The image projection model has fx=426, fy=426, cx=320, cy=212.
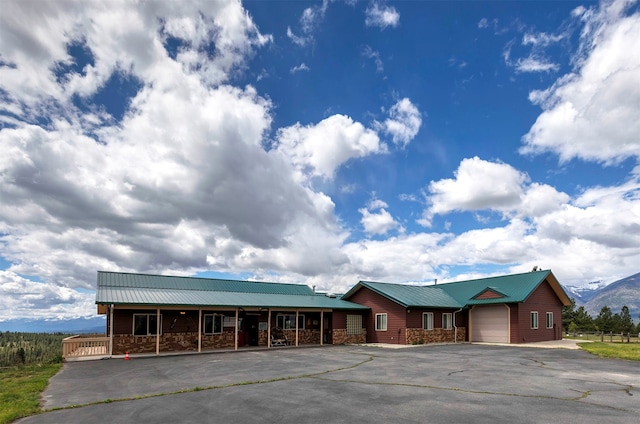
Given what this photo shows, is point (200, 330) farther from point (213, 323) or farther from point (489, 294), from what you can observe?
point (489, 294)

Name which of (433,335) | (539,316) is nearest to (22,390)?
(433,335)

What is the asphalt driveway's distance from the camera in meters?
8.52

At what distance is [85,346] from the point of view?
23.6 m

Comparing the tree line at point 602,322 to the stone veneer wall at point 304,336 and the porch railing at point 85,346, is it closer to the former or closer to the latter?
the stone veneer wall at point 304,336

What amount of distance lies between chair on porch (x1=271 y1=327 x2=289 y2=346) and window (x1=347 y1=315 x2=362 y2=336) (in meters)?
5.15

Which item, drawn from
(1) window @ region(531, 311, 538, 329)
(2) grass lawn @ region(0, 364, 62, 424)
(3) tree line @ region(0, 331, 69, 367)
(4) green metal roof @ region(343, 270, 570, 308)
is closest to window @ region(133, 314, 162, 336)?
(3) tree line @ region(0, 331, 69, 367)

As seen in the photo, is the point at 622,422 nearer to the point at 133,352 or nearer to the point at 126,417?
the point at 126,417

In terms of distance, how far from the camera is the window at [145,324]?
75.2 feet

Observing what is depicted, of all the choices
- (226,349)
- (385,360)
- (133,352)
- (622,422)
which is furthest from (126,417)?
(226,349)

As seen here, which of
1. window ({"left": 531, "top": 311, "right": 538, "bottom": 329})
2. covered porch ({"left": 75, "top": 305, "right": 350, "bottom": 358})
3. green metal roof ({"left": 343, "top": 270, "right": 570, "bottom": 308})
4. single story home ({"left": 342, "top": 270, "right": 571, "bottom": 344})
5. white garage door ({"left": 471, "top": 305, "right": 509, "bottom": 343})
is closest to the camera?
covered porch ({"left": 75, "top": 305, "right": 350, "bottom": 358})

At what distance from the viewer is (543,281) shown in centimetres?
3244

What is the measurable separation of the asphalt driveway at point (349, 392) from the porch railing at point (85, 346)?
16.1ft

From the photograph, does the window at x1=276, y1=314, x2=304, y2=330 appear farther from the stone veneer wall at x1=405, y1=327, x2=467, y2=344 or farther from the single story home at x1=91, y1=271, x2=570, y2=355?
the stone veneer wall at x1=405, y1=327, x2=467, y2=344

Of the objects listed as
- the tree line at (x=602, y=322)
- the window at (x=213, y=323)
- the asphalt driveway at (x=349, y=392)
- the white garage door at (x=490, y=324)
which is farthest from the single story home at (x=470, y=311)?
the asphalt driveway at (x=349, y=392)
